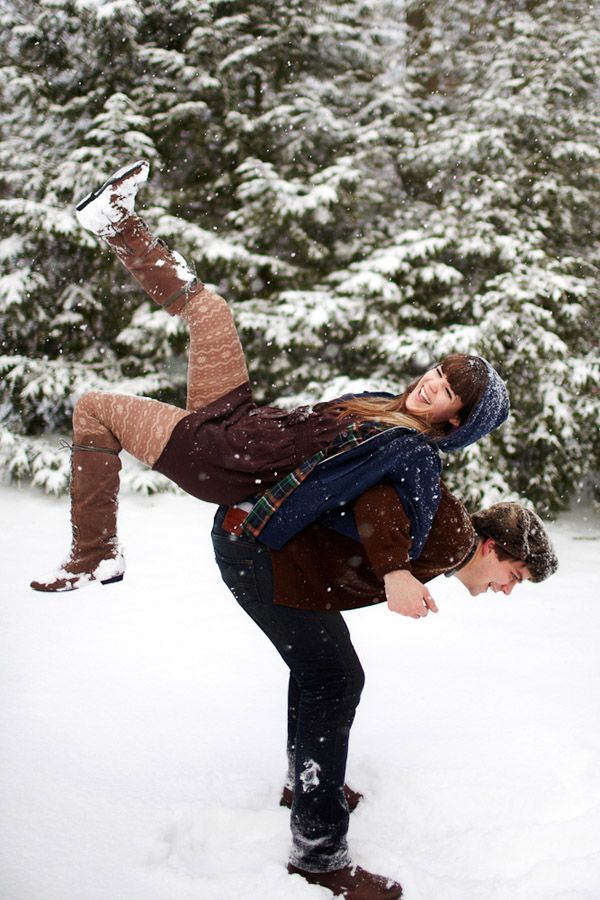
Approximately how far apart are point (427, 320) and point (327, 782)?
203 inches

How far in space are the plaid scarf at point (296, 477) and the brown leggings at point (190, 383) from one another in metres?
0.28

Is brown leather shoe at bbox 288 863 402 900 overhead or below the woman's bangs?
below

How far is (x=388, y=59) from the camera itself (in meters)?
6.99

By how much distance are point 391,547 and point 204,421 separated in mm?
543

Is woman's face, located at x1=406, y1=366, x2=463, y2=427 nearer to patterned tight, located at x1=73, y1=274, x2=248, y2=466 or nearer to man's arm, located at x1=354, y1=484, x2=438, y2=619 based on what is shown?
man's arm, located at x1=354, y1=484, x2=438, y2=619

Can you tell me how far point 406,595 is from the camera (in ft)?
4.61

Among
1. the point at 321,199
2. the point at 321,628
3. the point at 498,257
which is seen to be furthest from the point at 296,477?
the point at 498,257

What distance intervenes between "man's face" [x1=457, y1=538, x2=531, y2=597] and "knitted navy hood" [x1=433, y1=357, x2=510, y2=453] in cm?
40

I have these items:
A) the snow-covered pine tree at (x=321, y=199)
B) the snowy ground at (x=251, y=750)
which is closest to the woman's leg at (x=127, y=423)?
the snowy ground at (x=251, y=750)

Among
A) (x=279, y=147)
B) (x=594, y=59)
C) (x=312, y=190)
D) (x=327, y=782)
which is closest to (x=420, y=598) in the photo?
(x=327, y=782)

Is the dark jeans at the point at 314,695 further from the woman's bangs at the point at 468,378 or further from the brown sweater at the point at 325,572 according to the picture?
the woman's bangs at the point at 468,378

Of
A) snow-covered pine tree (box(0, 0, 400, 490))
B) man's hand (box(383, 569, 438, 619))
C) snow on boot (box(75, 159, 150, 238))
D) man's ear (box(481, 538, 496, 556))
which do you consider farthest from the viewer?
snow-covered pine tree (box(0, 0, 400, 490))

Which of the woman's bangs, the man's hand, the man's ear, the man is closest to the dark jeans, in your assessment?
the man

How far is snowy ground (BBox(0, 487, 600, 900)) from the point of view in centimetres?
178
